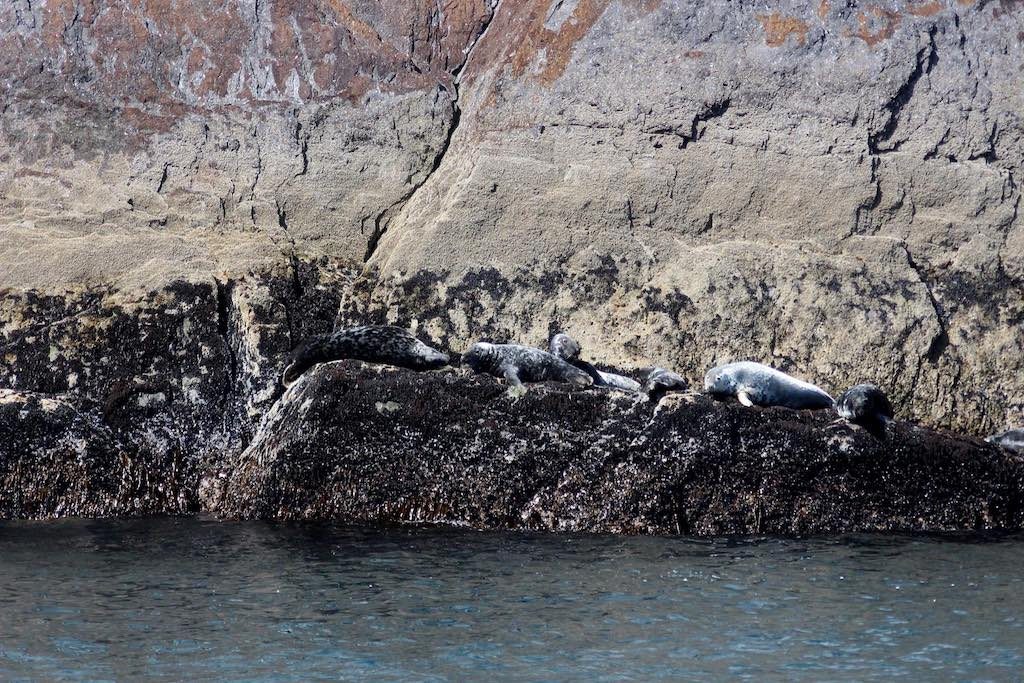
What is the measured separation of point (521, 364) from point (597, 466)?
2.82ft

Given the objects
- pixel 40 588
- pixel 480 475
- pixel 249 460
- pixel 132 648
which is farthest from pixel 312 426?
pixel 132 648

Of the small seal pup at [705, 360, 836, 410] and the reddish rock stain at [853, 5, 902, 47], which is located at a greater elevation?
the reddish rock stain at [853, 5, 902, 47]

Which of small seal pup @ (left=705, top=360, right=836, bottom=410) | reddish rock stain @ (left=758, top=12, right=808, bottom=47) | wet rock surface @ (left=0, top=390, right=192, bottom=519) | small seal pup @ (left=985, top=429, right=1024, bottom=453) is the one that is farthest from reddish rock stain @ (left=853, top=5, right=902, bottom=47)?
wet rock surface @ (left=0, top=390, right=192, bottom=519)

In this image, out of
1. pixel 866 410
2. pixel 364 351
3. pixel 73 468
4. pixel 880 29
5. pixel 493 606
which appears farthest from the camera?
pixel 880 29

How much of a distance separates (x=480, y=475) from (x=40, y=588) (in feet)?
7.57

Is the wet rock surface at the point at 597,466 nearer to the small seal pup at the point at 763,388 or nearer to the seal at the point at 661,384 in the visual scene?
the seal at the point at 661,384

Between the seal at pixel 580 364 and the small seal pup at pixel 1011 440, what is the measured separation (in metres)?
2.04

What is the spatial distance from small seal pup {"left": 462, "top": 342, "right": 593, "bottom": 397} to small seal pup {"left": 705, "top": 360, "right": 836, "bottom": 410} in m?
0.73

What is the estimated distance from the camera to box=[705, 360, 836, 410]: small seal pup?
7258mm

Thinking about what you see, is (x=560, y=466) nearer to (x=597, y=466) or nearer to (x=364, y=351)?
(x=597, y=466)

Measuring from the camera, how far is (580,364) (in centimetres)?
776

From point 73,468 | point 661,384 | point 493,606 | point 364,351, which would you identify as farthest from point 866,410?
point 73,468

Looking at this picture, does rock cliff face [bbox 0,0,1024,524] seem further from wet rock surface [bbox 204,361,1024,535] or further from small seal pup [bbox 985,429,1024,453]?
wet rock surface [bbox 204,361,1024,535]

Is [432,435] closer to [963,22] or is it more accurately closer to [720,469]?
[720,469]
